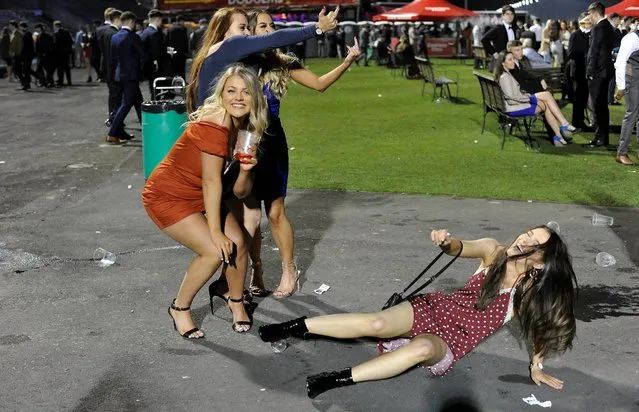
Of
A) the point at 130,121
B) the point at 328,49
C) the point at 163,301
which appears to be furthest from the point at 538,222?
the point at 328,49

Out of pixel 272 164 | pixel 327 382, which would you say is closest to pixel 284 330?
pixel 327 382

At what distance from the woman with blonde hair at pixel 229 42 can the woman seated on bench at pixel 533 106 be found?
7.65 metres

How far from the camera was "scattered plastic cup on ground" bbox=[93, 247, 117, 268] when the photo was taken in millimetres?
7535

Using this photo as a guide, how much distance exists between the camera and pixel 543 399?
4.82m

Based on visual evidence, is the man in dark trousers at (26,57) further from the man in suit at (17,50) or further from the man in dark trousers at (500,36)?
the man in dark trousers at (500,36)

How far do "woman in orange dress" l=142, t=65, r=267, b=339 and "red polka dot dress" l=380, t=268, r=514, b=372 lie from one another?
1.23 metres

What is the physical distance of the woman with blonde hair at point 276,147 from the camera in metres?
6.22

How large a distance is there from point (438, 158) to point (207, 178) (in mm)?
7428

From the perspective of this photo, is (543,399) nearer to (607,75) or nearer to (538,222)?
(538,222)

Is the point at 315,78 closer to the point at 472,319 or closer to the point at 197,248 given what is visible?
the point at 197,248

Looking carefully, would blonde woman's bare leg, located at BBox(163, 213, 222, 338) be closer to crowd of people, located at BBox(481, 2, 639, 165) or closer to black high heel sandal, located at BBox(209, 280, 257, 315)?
black high heel sandal, located at BBox(209, 280, 257, 315)

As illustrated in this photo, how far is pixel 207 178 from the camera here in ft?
17.8

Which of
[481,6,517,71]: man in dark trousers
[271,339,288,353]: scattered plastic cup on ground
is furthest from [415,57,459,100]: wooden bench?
[271,339,288,353]: scattered plastic cup on ground

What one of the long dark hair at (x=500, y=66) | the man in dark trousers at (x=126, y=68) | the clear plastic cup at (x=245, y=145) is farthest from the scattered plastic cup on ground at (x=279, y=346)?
the man in dark trousers at (x=126, y=68)
